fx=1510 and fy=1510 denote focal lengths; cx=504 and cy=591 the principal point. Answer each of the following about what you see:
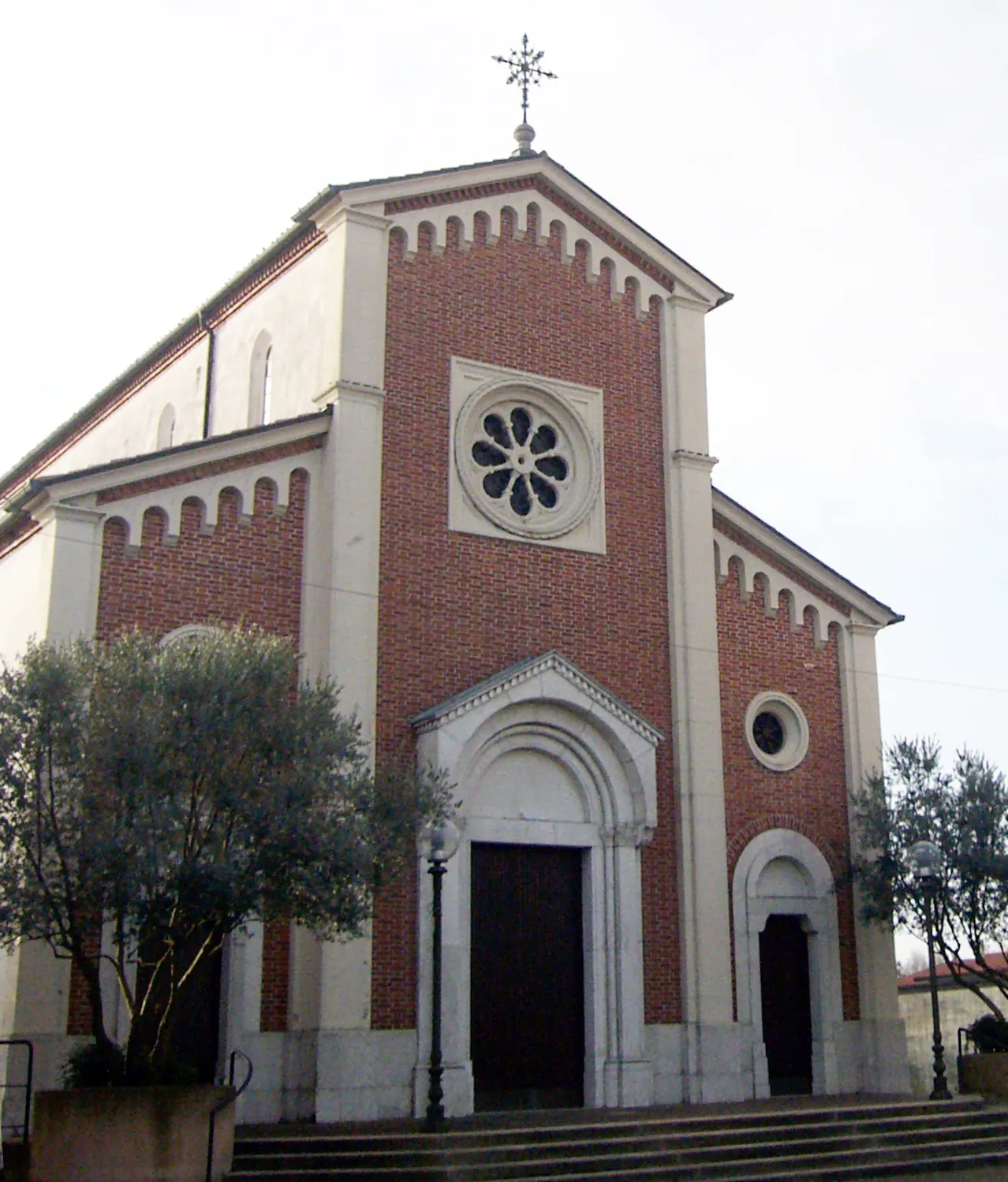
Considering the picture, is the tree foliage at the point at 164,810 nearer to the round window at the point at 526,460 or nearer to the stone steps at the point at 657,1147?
the stone steps at the point at 657,1147

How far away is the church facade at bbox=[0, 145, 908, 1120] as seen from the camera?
1902 cm

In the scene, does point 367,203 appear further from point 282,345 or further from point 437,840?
point 437,840

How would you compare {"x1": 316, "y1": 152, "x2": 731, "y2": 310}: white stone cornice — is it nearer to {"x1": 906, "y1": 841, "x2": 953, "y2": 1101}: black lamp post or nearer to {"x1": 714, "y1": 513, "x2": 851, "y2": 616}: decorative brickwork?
{"x1": 714, "y1": 513, "x2": 851, "y2": 616}: decorative brickwork

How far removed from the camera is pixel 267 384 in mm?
23672

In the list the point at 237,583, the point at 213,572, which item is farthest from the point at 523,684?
the point at 213,572

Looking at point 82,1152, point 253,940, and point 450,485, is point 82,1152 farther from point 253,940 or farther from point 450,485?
point 450,485

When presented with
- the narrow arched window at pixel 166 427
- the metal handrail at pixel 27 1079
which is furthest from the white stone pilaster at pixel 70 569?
the narrow arched window at pixel 166 427

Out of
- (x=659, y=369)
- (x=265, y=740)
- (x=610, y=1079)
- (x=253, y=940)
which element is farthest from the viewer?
(x=659, y=369)

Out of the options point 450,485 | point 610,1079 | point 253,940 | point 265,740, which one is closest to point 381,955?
point 253,940

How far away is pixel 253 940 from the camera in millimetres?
18766

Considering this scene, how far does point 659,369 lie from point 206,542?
847 centimetres

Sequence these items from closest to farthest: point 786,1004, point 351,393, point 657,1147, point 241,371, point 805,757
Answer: point 657,1147 → point 351,393 → point 786,1004 → point 805,757 → point 241,371

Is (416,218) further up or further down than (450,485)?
further up

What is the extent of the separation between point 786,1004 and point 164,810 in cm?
1185
